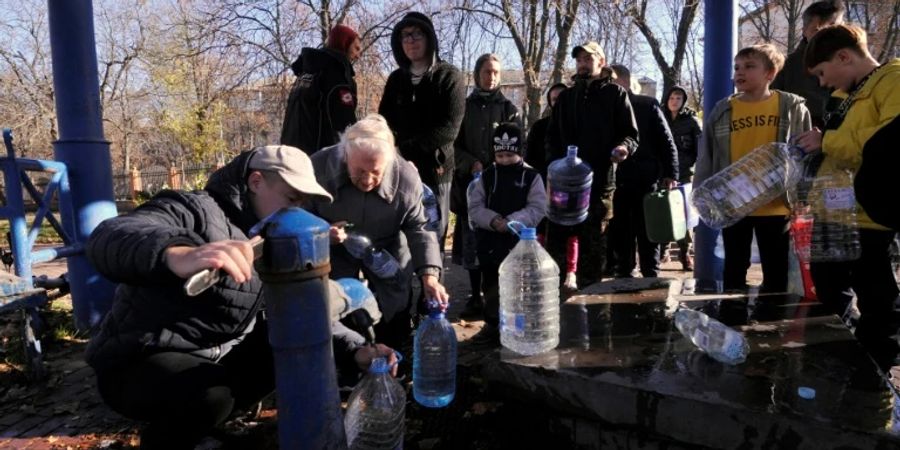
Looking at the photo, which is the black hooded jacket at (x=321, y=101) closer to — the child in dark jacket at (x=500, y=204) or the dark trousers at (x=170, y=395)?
the child in dark jacket at (x=500, y=204)

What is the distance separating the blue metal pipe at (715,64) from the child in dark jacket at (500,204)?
5.21ft

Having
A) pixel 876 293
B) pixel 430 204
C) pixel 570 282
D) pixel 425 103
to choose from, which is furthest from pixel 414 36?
pixel 876 293

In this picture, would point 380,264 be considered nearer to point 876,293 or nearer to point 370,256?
point 370,256

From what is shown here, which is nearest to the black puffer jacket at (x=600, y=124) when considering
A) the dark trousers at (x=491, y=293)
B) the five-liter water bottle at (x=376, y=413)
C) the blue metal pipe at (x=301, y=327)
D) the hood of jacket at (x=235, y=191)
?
the dark trousers at (x=491, y=293)

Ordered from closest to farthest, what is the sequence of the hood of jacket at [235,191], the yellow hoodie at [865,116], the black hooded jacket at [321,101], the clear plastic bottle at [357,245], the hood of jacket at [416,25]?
1. the hood of jacket at [235,191]
2. the yellow hoodie at [865,116]
3. the clear plastic bottle at [357,245]
4. the black hooded jacket at [321,101]
5. the hood of jacket at [416,25]

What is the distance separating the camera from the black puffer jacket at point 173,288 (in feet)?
6.01

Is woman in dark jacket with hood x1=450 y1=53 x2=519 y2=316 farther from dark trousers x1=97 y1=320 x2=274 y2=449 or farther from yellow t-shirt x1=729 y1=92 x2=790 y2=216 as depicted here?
dark trousers x1=97 y1=320 x2=274 y2=449

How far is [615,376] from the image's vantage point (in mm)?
2021

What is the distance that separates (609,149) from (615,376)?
3.08m

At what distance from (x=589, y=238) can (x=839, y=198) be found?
6.31 feet

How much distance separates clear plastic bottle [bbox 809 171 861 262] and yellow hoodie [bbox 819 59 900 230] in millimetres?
277

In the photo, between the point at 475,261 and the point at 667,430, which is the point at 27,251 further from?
the point at 667,430

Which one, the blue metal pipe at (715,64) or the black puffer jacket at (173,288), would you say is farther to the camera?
the blue metal pipe at (715,64)

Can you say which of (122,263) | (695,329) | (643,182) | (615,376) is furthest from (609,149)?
(122,263)
